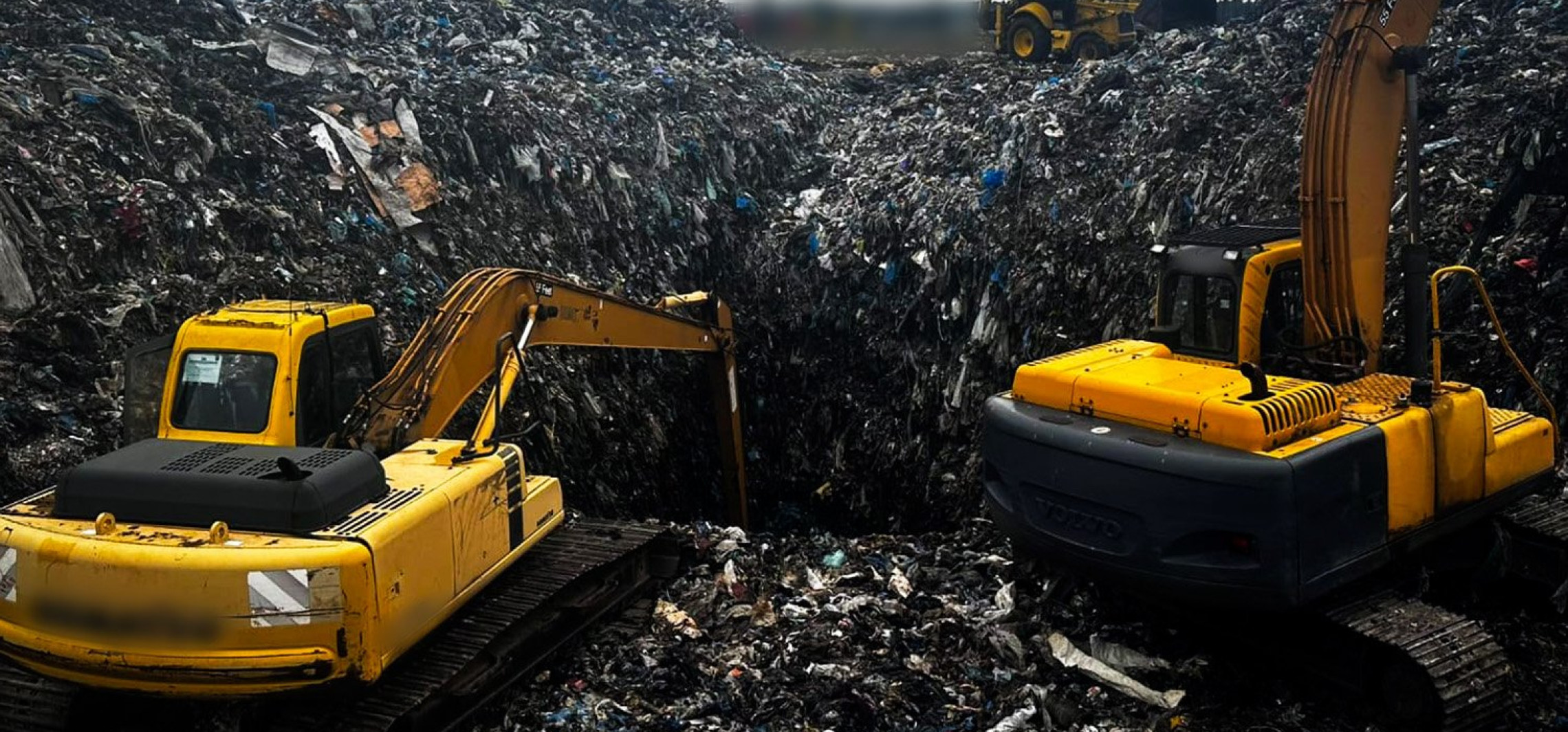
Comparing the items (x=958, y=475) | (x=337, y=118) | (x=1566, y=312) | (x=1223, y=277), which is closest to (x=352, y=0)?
(x=337, y=118)

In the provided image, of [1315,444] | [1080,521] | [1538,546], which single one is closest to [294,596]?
[1080,521]

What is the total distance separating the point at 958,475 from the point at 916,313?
187 cm

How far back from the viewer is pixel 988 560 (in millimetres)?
7121

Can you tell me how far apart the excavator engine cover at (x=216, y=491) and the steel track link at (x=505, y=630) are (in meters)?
0.78

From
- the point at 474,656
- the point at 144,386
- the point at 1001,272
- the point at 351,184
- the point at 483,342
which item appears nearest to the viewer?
the point at 474,656

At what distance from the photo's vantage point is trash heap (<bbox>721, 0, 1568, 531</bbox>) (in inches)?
391

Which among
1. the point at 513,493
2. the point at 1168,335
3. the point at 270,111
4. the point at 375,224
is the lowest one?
the point at 513,493

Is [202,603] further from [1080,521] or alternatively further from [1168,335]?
[1168,335]

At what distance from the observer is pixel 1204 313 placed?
5996mm

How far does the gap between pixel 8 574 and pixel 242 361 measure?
1.20 metres

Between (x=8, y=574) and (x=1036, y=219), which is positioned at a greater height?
(x=1036, y=219)

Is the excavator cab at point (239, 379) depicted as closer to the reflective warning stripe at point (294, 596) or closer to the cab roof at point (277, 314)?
the cab roof at point (277, 314)

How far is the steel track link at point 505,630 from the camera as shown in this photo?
4738 mm

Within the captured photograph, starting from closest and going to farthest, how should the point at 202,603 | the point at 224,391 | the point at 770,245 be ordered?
the point at 202,603 → the point at 224,391 → the point at 770,245
